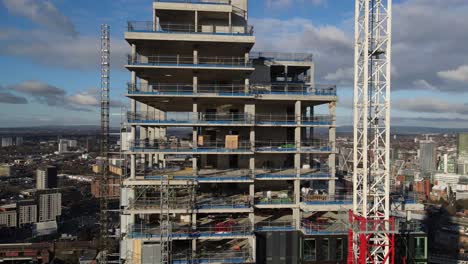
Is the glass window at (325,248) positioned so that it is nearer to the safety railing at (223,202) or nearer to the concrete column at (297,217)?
the concrete column at (297,217)

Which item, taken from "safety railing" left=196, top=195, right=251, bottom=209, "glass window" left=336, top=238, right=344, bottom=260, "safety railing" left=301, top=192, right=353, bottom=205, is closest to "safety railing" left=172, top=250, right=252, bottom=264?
"safety railing" left=196, top=195, right=251, bottom=209

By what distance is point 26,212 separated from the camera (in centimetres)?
11762

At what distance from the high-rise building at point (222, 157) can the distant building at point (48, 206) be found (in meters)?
102

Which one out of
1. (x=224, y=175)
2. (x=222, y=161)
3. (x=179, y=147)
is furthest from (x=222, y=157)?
(x=179, y=147)

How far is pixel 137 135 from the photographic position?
32.3 meters

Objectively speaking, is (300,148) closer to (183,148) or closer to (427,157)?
(183,148)

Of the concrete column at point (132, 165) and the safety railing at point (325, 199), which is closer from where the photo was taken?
the concrete column at point (132, 165)

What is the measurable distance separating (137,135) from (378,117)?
2022cm

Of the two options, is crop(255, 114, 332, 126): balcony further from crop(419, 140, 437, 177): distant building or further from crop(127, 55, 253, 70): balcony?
crop(419, 140, 437, 177): distant building

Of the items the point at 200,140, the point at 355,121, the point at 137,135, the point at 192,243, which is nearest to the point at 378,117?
the point at 355,121

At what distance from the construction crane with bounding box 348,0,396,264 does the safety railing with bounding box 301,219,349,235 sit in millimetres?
1453

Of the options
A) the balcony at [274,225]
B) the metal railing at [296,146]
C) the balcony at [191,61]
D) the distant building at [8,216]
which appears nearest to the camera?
the balcony at [191,61]

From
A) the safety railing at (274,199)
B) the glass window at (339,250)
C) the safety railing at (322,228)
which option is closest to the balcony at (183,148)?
the safety railing at (274,199)

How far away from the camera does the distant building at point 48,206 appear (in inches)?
4697
